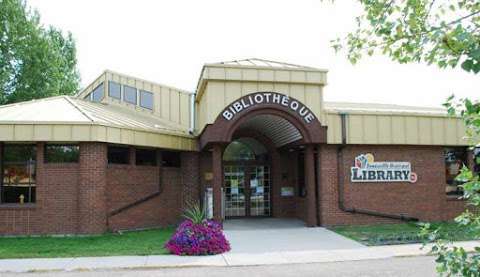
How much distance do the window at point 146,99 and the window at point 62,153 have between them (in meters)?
6.51

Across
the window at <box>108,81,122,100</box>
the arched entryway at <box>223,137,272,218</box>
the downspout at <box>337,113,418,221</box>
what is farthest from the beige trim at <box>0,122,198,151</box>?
the window at <box>108,81,122,100</box>

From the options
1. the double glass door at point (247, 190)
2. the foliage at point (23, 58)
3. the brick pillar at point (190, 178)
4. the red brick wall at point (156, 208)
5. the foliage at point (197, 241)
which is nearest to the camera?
the foliage at point (197, 241)

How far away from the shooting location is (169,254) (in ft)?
38.9

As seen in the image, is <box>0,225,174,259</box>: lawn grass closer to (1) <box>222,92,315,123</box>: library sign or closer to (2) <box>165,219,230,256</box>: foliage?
(2) <box>165,219,230,256</box>: foliage

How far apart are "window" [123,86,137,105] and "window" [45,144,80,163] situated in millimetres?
7114

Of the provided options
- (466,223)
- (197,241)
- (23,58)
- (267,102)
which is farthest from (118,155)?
(23,58)

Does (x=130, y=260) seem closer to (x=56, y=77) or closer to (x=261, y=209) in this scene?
(x=261, y=209)

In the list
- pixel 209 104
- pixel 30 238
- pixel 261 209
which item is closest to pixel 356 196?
pixel 261 209

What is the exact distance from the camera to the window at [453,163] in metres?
18.8

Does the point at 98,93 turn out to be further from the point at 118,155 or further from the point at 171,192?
the point at 118,155

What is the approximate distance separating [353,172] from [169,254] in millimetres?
8531

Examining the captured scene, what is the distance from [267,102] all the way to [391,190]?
19.6ft

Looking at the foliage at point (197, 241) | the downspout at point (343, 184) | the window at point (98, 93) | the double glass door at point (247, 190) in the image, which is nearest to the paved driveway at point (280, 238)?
the foliage at point (197, 241)

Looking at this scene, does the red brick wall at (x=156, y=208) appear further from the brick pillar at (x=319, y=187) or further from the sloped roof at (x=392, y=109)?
the sloped roof at (x=392, y=109)
